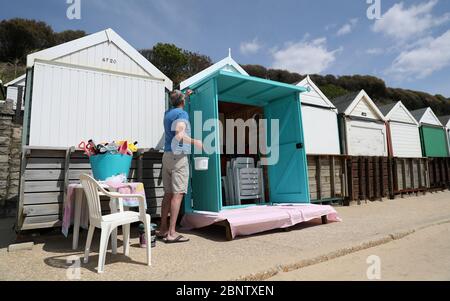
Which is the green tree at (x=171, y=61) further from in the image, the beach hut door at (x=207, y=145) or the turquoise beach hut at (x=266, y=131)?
the beach hut door at (x=207, y=145)

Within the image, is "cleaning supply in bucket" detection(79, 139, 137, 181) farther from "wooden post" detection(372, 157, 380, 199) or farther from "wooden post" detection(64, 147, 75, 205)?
"wooden post" detection(372, 157, 380, 199)

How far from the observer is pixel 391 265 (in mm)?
2736

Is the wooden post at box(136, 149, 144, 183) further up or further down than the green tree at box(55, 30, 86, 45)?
further down

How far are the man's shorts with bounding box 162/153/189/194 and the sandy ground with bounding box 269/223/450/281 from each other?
5.91 feet

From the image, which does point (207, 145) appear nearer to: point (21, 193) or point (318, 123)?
point (21, 193)

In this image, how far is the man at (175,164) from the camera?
3.81 meters

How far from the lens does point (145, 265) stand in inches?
114

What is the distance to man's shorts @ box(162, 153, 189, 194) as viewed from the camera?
383 centimetres

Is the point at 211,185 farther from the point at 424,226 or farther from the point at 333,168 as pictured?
the point at 333,168

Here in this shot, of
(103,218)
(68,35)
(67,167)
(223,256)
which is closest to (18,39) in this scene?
(68,35)

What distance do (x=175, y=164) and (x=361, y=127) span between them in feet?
30.1

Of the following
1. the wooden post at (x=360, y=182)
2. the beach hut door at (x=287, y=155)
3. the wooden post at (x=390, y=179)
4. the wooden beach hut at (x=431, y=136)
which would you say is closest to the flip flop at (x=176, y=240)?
the beach hut door at (x=287, y=155)

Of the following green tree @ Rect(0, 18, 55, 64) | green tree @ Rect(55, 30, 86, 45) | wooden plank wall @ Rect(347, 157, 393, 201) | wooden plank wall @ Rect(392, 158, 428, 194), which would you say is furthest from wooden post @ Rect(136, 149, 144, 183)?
green tree @ Rect(55, 30, 86, 45)
